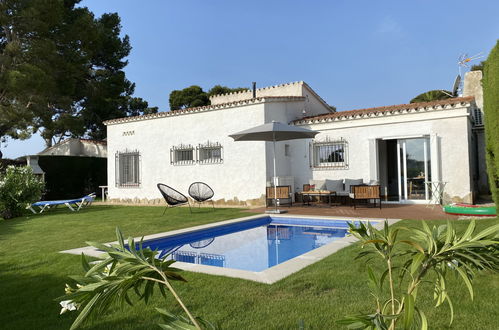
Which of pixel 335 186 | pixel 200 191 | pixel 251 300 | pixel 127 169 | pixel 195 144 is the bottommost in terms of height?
pixel 251 300

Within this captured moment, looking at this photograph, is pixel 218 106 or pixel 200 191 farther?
pixel 218 106

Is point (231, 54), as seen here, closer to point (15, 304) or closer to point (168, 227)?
point (168, 227)

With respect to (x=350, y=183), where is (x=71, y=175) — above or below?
above

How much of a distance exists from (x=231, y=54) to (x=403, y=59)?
1102cm

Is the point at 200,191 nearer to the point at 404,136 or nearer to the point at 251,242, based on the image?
the point at 251,242

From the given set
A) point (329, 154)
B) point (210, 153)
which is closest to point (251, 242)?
point (329, 154)

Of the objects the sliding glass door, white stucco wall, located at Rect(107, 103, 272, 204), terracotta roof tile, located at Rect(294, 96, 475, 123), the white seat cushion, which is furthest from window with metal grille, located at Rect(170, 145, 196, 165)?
the sliding glass door

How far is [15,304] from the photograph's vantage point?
373cm

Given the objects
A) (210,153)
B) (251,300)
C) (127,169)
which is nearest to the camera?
(251,300)

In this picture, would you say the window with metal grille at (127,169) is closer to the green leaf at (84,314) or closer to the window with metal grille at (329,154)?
the window with metal grille at (329,154)

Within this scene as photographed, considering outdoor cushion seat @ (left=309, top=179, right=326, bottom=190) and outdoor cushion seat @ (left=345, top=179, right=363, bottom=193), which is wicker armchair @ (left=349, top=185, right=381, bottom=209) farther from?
outdoor cushion seat @ (left=309, top=179, right=326, bottom=190)

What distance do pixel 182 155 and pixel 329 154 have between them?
668 cm

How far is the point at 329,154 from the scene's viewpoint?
13781mm

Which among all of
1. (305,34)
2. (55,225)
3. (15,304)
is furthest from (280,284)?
(305,34)
